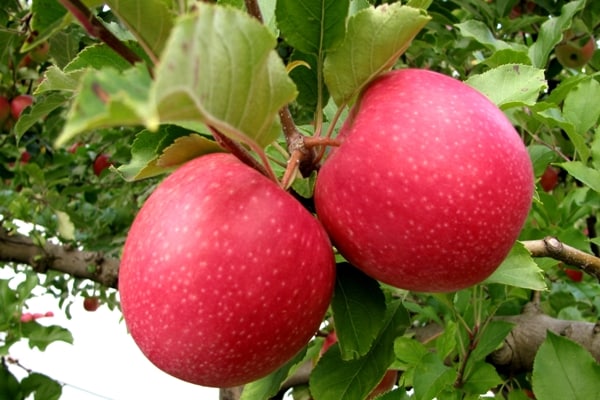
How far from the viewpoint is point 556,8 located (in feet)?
4.02

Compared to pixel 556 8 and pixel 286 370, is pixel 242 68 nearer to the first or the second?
pixel 286 370

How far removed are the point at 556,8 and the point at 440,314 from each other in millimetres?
619

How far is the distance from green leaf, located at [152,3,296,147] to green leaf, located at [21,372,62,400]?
3.14 feet

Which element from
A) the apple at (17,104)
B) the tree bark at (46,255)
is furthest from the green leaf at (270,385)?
the apple at (17,104)

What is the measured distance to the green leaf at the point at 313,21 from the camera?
1.58 feet

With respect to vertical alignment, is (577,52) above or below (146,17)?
below

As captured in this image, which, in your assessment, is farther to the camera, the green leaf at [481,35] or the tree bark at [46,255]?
the tree bark at [46,255]

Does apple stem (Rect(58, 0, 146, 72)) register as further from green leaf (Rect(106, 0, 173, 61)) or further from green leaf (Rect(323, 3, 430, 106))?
green leaf (Rect(323, 3, 430, 106))

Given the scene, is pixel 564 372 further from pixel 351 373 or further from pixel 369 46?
pixel 369 46

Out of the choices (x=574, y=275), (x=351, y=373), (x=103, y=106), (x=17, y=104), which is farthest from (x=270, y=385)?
(x=17, y=104)

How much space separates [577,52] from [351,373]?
97 cm

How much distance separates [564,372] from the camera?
64 cm

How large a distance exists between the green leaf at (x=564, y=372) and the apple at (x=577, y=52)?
0.81 metres

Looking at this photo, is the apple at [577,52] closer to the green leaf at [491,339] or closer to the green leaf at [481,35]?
the green leaf at [481,35]
